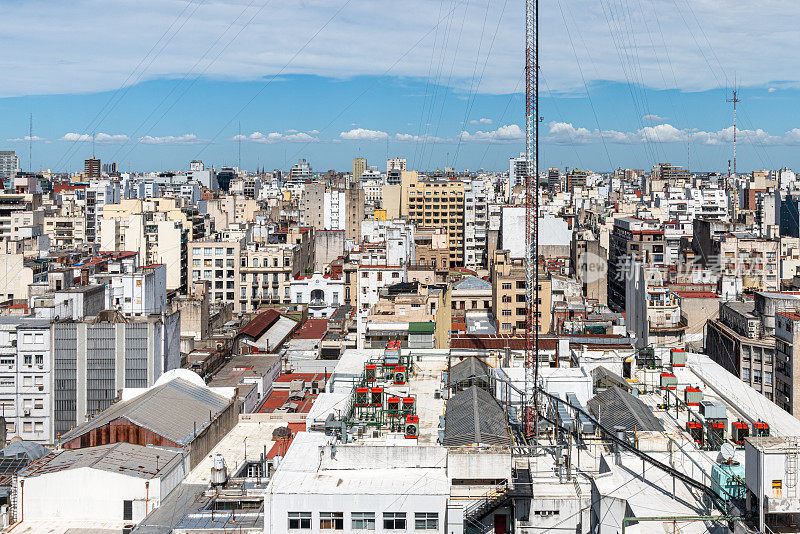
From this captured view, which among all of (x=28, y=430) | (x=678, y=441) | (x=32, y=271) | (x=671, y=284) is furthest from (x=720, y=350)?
(x=32, y=271)

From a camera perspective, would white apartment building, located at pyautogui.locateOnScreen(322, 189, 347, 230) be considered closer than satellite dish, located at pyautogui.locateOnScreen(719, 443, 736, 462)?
No

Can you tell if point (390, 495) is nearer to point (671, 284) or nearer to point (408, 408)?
point (408, 408)

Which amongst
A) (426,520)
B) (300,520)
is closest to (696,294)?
(426,520)

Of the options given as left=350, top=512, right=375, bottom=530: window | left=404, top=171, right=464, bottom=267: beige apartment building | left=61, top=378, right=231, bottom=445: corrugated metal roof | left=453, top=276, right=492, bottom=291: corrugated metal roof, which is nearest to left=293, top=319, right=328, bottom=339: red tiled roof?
left=453, top=276, right=492, bottom=291: corrugated metal roof

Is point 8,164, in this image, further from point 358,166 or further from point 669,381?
point 669,381

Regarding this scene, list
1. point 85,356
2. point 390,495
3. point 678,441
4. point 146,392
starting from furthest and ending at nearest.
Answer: point 85,356 < point 146,392 < point 678,441 < point 390,495

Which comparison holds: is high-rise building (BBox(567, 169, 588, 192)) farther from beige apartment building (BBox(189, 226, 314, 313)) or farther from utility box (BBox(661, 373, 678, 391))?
utility box (BBox(661, 373, 678, 391))
